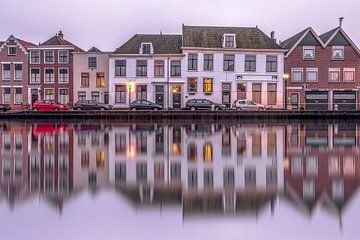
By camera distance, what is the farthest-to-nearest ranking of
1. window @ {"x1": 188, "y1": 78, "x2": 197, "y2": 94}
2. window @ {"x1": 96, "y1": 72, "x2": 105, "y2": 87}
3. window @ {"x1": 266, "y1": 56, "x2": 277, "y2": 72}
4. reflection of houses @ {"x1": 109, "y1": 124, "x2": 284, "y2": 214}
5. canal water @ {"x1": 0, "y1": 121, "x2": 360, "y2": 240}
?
window @ {"x1": 96, "y1": 72, "x2": 105, "y2": 87}, window @ {"x1": 266, "y1": 56, "x2": 277, "y2": 72}, window @ {"x1": 188, "y1": 78, "x2": 197, "y2": 94}, reflection of houses @ {"x1": 109, "y1": 124, "x2": 284, "y2": 214}, canal water @ {"x1": 0, "y1": 121, "x2": 360, "y2": 240}

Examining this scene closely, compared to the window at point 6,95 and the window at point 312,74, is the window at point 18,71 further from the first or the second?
the window at point 312,74

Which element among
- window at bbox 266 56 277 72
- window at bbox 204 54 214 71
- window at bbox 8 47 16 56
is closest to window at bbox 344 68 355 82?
window at bbox 266 56 277 72

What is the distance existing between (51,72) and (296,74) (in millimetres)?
31980

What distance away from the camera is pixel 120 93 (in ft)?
172

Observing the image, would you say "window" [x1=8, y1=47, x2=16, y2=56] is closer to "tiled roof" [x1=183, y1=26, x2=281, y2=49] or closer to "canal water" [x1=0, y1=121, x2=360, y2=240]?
"tiled roof" [x1=183, y1=26, x2=281, y2=49]

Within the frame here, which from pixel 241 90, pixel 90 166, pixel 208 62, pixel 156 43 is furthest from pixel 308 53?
pixel 90 166

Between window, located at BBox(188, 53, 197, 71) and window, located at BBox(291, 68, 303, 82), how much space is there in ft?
40.8

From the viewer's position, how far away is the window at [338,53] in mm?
52969

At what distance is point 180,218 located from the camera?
6.19m

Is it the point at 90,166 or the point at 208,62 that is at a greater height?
the point at 208,62

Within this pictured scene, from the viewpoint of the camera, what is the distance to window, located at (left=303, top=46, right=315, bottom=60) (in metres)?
52.9

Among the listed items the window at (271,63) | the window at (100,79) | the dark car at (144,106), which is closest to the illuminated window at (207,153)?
the dark car at (144,106)

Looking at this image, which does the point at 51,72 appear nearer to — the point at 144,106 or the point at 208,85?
the point at 144,106

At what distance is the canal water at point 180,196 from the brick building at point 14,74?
151 feet
